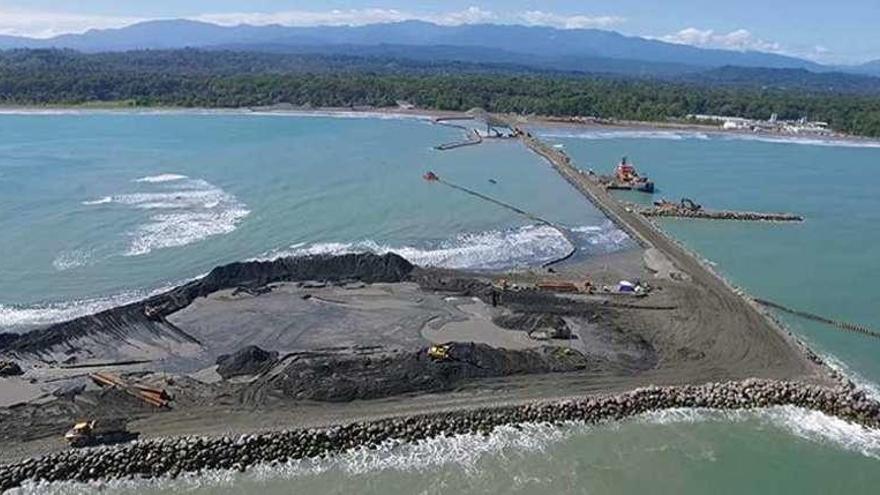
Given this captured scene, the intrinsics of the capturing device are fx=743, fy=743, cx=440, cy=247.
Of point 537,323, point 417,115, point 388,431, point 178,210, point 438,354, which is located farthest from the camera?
point 417,115

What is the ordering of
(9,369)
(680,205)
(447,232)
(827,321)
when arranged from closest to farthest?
(9,369)
(827,321)
(447,232)
(680,205)

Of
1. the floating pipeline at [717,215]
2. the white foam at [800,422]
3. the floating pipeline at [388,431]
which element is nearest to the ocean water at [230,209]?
the floating pipeline at [717,215]

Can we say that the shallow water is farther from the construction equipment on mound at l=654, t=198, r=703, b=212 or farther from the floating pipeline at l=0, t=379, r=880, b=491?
the floating pipeline at l=0, t=379, r=880, b=491

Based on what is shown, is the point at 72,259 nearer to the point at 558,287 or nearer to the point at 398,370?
the point at 398,370

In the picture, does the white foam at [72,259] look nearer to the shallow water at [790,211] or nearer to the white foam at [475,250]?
the white foam at [475,250]

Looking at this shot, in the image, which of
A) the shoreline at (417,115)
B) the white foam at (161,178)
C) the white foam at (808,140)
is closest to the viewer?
the white foam at (161,178)

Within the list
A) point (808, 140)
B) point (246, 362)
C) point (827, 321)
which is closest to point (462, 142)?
point (808, 140)
